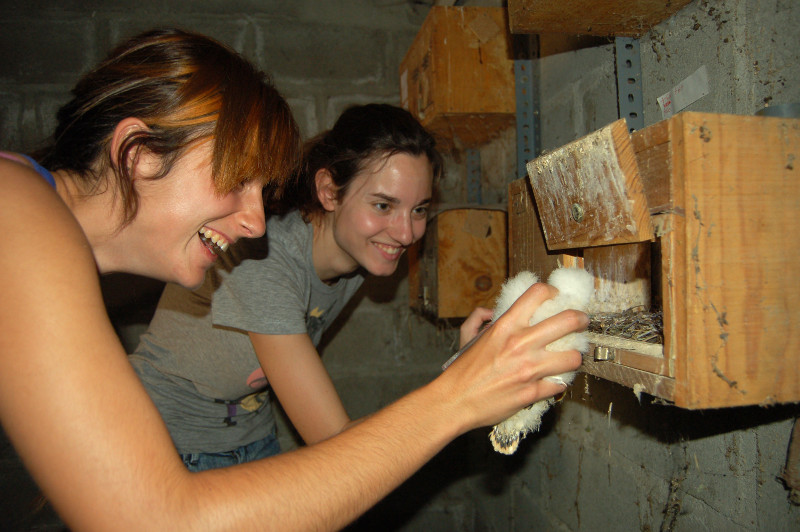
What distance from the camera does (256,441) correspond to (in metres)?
1.56

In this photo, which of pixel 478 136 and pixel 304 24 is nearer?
pixel 478 136

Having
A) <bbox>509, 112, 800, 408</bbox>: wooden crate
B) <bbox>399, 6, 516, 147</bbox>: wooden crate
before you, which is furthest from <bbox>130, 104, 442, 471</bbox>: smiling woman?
<bbox>509, 112, 800, 408</bbox>: wooden crate

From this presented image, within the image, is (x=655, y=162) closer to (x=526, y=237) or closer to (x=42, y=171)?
(x=526, y=237)

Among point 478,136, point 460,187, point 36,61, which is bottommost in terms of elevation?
point 460,187

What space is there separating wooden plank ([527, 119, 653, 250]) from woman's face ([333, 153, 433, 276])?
65cm

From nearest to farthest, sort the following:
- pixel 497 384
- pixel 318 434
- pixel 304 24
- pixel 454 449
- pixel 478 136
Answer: pixel 497 384
pixel 318 434
pixel 478 136
pixel 304 24
pixel 454 449

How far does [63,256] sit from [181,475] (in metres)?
0.29

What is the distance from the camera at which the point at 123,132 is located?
2.39 ft

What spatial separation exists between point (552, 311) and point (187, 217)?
1.96 feet

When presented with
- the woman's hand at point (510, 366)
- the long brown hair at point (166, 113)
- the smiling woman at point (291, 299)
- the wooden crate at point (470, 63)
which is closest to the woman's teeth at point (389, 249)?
the smiling woman at point (291, 299)

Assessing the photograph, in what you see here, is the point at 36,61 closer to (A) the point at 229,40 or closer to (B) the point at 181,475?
(A) the point at 229,40

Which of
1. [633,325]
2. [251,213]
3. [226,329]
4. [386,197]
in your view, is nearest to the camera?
[633,325]

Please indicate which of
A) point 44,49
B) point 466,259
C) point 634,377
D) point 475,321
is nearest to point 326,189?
point 466,259

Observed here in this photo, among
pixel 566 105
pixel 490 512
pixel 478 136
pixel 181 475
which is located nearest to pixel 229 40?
pixel 478 136
